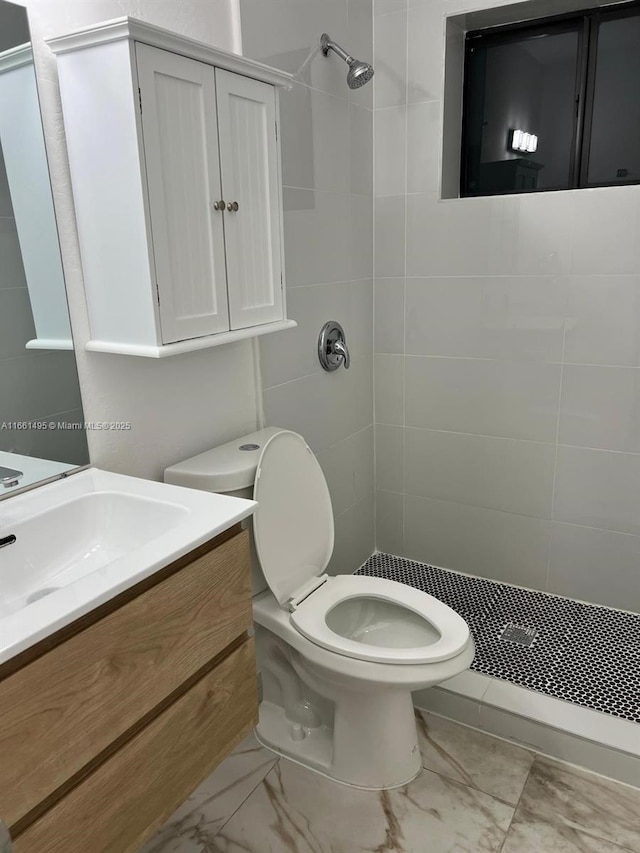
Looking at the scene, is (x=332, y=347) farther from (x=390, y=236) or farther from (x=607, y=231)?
(x=607, y=231)

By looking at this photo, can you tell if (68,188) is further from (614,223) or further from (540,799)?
(540,799)

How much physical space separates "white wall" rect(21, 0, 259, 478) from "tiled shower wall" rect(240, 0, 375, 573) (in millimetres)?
104

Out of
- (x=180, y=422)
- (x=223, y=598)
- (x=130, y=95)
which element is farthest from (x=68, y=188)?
(x=223, y=598)

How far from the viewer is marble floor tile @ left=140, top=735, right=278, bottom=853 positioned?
1.55 meters

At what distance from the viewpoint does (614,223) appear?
1995 millimetres

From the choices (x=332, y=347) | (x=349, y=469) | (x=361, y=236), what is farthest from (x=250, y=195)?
(x=349, y=469)

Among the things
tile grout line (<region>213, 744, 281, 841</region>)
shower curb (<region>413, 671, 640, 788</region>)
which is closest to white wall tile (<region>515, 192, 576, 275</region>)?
shower curb (<region>413, 671, 640, 788</region>)

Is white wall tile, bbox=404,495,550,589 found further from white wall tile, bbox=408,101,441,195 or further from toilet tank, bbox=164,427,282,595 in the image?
white wall tile, bbox=408,101,441,195

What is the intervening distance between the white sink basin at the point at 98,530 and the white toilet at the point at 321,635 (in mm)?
234

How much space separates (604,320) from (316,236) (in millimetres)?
959

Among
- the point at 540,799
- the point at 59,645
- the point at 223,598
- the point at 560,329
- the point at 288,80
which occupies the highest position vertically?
the point at 288,80

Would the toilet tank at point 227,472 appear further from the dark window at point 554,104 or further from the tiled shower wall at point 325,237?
the dark window at point 554,104

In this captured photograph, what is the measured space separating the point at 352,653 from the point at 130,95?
126cm

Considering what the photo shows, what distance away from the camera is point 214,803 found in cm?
166
